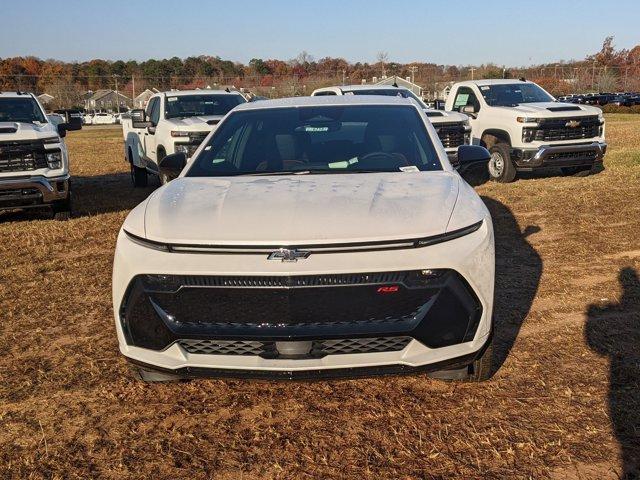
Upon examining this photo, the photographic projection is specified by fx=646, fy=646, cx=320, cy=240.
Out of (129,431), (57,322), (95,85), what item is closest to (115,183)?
(57,322)

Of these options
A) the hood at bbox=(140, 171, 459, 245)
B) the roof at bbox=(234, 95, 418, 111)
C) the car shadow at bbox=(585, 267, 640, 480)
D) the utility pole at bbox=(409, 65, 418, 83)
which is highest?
the utility pole at bbox=(409, 65, 418, 83)

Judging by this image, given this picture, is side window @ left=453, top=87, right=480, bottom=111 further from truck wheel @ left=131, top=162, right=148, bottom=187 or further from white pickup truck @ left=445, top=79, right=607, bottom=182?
truck wheel @ left=131, top=162, right=148, bottom=187

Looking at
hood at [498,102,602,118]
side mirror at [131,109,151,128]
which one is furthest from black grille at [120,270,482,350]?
hood at [498,102,602,118]

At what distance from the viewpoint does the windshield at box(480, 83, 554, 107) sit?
12734mm

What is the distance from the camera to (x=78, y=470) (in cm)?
299

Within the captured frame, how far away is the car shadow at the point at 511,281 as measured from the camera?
439cm

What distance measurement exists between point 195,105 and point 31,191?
4.00 m

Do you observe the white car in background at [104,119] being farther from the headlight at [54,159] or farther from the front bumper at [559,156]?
the headlight at [54,159]

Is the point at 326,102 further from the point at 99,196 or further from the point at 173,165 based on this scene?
the point at 99,196

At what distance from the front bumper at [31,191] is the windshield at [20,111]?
1.51 m

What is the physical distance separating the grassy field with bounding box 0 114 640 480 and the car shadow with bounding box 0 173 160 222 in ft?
14.8

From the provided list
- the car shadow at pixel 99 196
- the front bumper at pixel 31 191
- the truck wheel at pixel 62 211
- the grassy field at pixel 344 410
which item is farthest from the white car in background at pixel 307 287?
the car shadow at pixel 99 196

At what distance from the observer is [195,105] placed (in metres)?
11.7

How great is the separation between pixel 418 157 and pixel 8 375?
2.96 m
